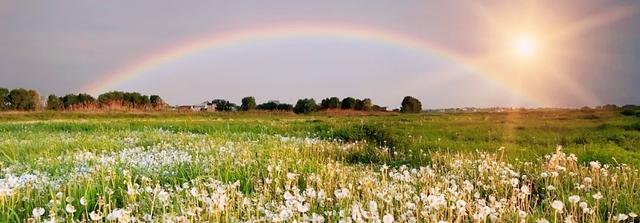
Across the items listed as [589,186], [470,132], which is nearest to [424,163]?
[589,186]

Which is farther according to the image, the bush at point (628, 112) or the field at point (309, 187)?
the bush at point (628, 112)

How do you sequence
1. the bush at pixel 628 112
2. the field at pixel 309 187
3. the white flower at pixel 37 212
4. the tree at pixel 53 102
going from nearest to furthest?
the white flower at pixel 37 212 → the field at pixel 309 187 → the bush at pixel 628 112 → the tree at pixel 53 102

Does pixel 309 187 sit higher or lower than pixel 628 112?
lower

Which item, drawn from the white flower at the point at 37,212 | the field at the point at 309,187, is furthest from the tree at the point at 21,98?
the white flower at the point at 37,212

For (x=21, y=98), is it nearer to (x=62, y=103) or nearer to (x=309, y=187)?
(x=62, y=103)

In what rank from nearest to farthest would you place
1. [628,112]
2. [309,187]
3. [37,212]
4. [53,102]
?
[37,212]
[309,187]
[628,112]
[53,102]

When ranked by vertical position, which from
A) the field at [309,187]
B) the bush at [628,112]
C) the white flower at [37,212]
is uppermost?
Answer: the bush at [628,112]

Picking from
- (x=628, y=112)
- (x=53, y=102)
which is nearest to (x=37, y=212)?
(x=628, y=112)

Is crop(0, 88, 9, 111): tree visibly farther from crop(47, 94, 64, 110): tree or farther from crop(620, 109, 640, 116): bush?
crop(620, 109, 640, 116): bush

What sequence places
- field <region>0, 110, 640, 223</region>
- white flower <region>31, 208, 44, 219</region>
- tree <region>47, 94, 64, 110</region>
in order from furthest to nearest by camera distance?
tree <region>47, 94, 64, 110</region>
field <region>0, 110, 640, 223</region>
white flower <region>31, 208, 44, 219</region>

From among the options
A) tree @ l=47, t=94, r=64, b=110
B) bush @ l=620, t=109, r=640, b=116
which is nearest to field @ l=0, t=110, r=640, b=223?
bush @ l=620, t=109, r=640, b=116

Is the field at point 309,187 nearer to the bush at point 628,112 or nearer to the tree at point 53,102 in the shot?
the bush at point 628,112

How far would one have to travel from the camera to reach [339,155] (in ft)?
53.7

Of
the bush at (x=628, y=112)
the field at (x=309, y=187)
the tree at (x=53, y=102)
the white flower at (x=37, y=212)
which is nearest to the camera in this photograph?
the white flower at (x=37, y=212)
